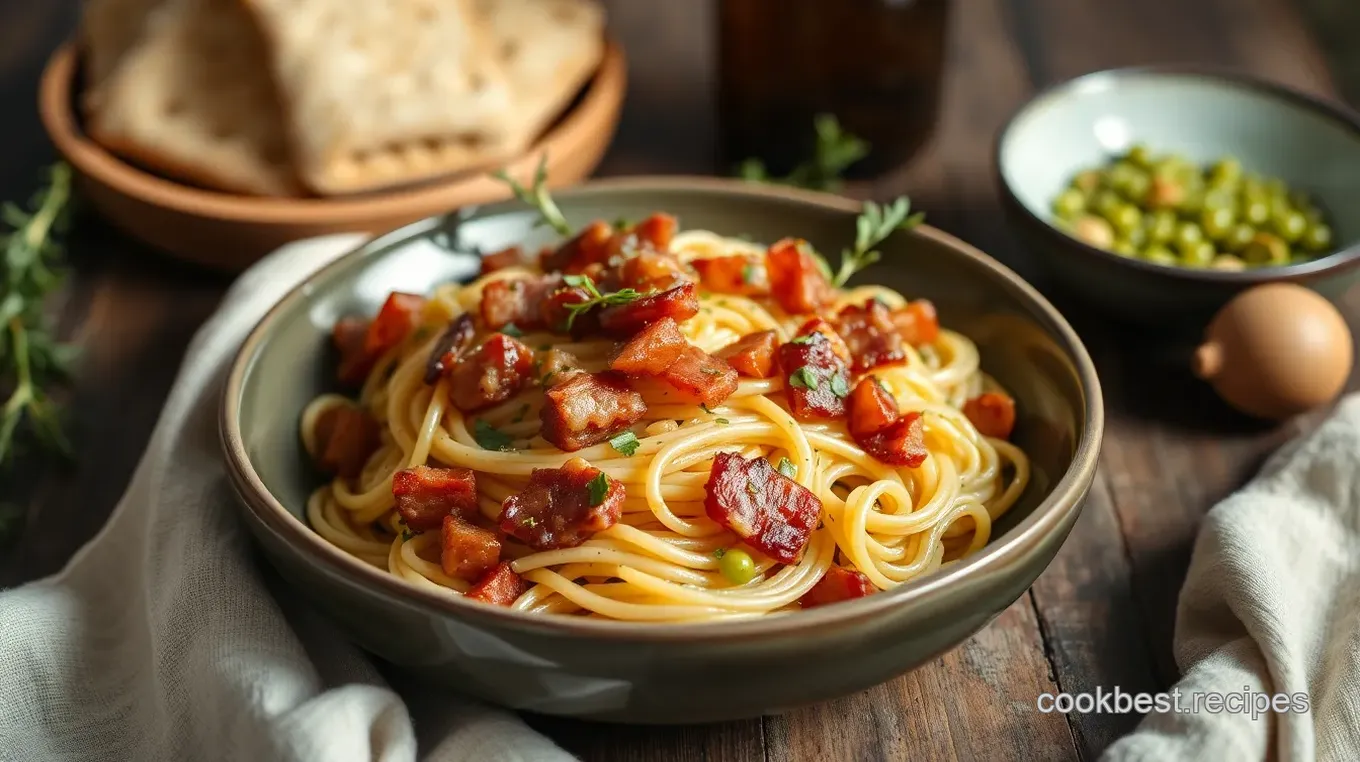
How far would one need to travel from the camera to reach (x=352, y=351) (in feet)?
15.3

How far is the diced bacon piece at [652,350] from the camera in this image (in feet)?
12.7

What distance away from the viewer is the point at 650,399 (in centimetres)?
407

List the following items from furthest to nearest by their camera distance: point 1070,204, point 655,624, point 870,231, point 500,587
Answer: point 1070,204 < point 870,231 < point 500,587 < point 655,624

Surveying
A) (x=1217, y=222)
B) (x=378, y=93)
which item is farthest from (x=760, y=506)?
(x=1217, y=222)

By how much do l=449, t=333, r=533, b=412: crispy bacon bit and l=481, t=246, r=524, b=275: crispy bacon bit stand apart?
0.84 metres

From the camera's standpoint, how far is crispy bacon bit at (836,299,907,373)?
14.2ft

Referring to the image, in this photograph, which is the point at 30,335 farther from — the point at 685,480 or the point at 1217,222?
the point at 1217,222

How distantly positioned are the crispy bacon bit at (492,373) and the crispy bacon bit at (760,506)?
0.75 meters

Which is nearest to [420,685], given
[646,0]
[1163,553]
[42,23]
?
[1163,553]

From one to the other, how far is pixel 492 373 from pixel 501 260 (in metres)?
0.99

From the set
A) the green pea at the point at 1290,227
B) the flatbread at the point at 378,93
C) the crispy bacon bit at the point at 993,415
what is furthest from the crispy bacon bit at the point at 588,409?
the green pea at the point at 1290,227

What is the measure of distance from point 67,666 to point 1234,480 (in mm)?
4171

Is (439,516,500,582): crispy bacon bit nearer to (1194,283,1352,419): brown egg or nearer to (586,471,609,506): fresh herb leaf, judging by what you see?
(586,471,609,506): fresh herb leaf

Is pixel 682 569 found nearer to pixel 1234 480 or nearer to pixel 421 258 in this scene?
pixel 421 258
